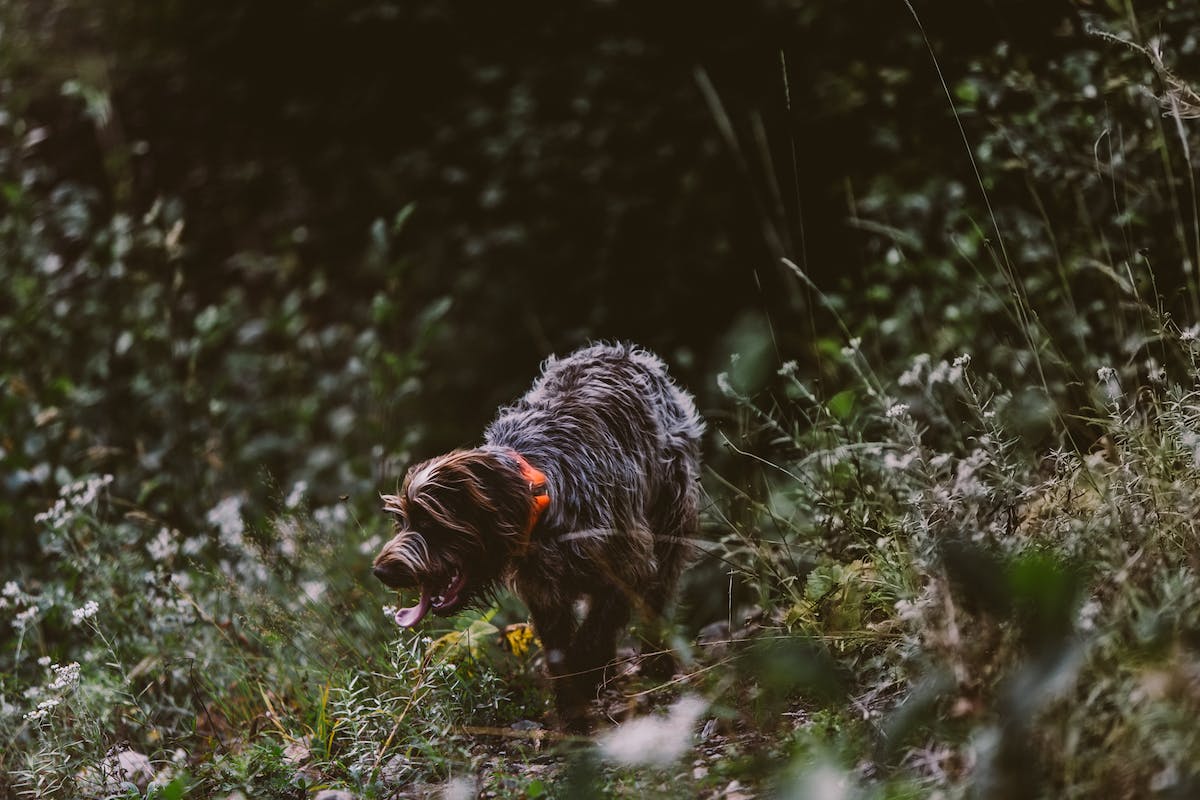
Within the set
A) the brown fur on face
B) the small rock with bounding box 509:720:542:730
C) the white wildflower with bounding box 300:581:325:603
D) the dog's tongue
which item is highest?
the brown fur on face

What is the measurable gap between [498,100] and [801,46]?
7.18 feet

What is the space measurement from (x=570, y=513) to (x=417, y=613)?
52 centimetres

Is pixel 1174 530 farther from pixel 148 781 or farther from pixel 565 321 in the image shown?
pixel 565 321

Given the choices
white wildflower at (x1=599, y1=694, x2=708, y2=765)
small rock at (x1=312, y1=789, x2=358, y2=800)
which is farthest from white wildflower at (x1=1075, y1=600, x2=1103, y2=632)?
small rock at (x1=312, y1=789, x2=358, y2=800)

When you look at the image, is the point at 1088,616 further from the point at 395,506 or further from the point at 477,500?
the point at 395,506

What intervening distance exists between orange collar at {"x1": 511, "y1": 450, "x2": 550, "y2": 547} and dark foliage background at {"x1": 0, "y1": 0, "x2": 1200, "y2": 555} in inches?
42.8

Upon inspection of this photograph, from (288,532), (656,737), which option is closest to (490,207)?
(288,532)

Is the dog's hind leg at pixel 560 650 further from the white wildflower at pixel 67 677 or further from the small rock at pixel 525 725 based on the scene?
the white wildflower at pixel 67 677

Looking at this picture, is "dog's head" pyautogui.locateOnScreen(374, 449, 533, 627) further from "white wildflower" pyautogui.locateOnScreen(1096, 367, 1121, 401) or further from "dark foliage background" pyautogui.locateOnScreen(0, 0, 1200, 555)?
"white wildflower" pyautogui.locateOnScreen(1096, 367, 1121, 401)

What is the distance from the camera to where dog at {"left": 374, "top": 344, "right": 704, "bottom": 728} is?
284 centimetres

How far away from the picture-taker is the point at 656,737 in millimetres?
2295

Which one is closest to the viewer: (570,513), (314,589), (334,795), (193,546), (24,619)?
(334,795)

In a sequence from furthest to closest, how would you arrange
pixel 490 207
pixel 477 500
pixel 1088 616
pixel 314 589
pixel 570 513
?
pixel 490 207 < pixel 314 589 < pixel 570 513 < pixel 477 500 < pixel 1088 616

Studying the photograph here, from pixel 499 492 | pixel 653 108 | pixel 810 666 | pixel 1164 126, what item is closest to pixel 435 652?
pixel 499 492
